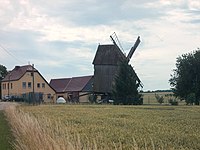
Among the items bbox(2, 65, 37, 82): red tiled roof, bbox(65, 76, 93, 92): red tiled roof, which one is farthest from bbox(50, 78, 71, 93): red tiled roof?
bbox(2, 65, 37, 82): red tiled roof

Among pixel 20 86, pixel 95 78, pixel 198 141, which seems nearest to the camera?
pixel 198 141

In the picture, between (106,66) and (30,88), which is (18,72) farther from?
(106,66)

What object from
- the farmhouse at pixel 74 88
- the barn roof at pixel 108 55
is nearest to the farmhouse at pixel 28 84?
the farmhouse at pixel 74 88

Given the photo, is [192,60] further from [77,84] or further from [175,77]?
[77,84]

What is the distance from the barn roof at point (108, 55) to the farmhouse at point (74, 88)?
13.0m

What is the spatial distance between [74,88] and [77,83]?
185cm

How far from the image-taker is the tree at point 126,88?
6659 centimetres

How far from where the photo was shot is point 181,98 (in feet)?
271

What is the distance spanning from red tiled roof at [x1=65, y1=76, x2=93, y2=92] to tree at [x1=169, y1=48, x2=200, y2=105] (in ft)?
77.5

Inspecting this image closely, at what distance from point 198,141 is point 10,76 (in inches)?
3705

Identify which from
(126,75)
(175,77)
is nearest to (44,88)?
(175,77)

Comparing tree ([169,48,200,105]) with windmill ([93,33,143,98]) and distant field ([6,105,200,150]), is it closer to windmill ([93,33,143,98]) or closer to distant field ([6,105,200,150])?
windmill ([93,33,143,98])

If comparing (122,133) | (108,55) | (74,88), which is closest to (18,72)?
(74,88)

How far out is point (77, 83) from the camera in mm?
106188
